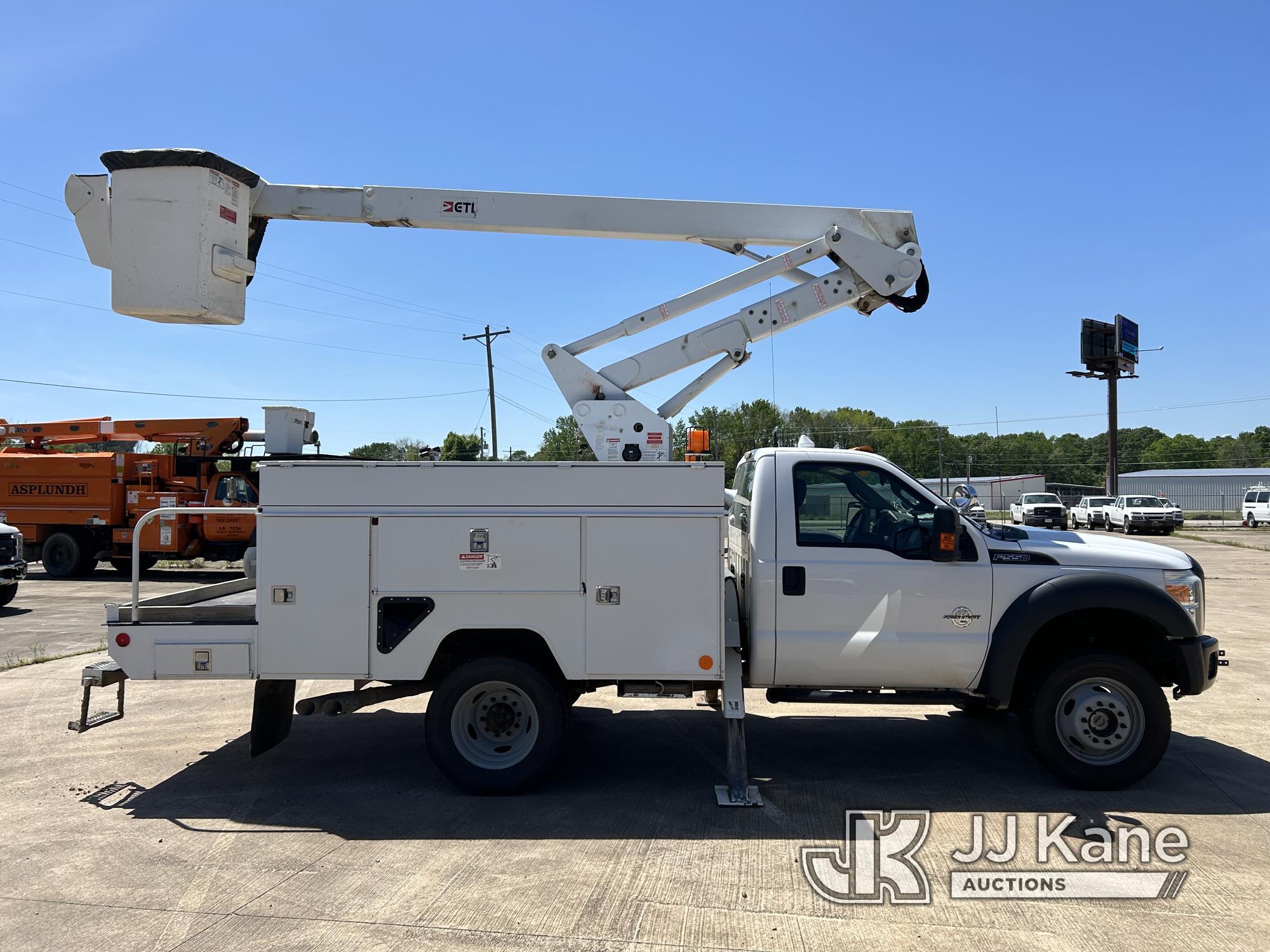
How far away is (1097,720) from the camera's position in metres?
5.77

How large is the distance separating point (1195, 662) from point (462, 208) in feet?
19.5

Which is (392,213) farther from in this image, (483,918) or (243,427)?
(243,427)

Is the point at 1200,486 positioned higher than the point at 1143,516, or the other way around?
the point at 1200,486

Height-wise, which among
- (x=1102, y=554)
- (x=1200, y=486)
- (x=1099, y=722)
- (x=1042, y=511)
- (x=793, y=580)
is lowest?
(x=1099, y=722)

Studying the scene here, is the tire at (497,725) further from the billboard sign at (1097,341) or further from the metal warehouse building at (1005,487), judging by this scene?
the metal warehouse building at (1005,487)

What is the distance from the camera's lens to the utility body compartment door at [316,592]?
553 cm

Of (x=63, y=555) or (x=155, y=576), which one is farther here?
(x=155, y=576)

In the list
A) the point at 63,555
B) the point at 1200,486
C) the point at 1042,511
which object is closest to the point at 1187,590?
the point at 63,555

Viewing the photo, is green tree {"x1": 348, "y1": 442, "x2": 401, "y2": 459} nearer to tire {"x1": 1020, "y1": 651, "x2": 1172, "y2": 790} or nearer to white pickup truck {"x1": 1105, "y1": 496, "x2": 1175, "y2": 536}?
tire {"x1": 1020, "y1": 651, "x2": 1172, "y2": 790}

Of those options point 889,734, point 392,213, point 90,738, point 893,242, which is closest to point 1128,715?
point 889,734

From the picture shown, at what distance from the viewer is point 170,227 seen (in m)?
6.03

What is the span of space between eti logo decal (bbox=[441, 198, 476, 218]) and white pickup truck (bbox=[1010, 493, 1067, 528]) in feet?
112

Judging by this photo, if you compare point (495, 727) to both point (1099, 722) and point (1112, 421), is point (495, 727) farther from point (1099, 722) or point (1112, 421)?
point (1112, 421)

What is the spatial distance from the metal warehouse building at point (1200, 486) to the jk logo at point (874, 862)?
7053 cm
